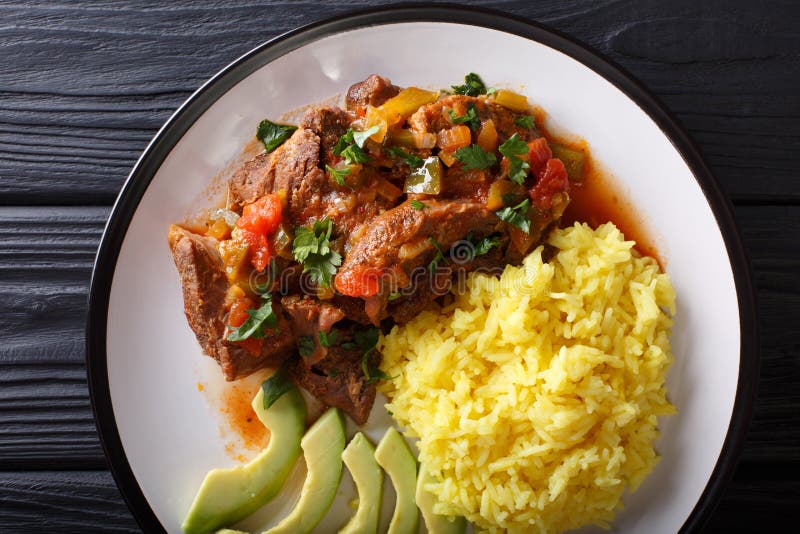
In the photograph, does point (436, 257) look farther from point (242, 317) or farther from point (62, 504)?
point (62, 504)

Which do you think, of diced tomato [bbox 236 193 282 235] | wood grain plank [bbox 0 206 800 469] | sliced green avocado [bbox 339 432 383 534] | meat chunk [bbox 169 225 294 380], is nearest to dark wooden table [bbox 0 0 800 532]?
wood grain plank [bbox 0 206 800 469]

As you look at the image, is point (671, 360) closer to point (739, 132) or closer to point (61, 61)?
point (739, 132)

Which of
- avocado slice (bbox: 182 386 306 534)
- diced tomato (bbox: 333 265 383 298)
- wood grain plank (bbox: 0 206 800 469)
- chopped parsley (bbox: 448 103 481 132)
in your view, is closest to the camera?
diced tomato (bbox: 333 265 383 298)

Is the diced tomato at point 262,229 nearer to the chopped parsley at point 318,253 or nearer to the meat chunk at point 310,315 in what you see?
the chopped parsley at point 318,253

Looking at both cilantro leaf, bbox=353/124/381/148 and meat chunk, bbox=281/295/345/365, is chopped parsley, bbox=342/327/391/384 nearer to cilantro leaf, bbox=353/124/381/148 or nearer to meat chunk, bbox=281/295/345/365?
meat chunk, bbox=281/295/345/365

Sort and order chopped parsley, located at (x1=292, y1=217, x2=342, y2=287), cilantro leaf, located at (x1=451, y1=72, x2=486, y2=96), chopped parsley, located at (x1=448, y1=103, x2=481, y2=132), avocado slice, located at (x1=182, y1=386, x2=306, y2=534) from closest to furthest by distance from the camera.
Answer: chopped parsley, located at (x1=292, y1=217, x2=342, y2=287)
chopped parsley, located at (x1=448, y1=103, x2=481, y2=132)
avocado slice, located at (x1=182, y1=386, x2=306, y2=534)
cilantro leaf, located at (x1=451, y1=72, x2=486, y2=96)

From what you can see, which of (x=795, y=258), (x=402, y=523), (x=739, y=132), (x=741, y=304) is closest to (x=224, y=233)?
(x=402, y=523)

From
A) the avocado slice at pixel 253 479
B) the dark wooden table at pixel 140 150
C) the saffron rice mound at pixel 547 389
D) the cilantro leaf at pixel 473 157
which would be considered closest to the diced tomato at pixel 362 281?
the saffron rice mound at pixel 547 389
